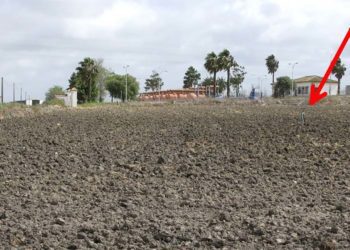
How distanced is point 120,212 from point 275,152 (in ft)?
31.6

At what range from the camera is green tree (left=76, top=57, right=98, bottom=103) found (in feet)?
315

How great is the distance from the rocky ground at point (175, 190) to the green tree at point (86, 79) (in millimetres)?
73497

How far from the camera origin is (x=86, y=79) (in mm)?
97688

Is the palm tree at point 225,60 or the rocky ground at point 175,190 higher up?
the palm tree at point 225,60

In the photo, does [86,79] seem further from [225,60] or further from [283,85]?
[283,85]

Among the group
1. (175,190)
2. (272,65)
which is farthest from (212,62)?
(175,190)

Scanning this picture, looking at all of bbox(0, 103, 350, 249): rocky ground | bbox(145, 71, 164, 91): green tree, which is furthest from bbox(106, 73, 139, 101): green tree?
bbox(0, 103, 350, 249): rocky ground

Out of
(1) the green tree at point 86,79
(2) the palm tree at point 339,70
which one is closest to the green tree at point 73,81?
(1) the green tree at point 86,79

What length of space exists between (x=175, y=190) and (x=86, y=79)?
286ft

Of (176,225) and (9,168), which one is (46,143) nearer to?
(9,168)

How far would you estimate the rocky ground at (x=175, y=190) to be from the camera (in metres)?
8.36

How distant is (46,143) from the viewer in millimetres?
20375

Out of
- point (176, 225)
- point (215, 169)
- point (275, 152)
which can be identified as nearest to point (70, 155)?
point (215, 169)

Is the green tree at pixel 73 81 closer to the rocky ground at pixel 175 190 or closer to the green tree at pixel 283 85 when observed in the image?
the green tree at pixel 283 85
